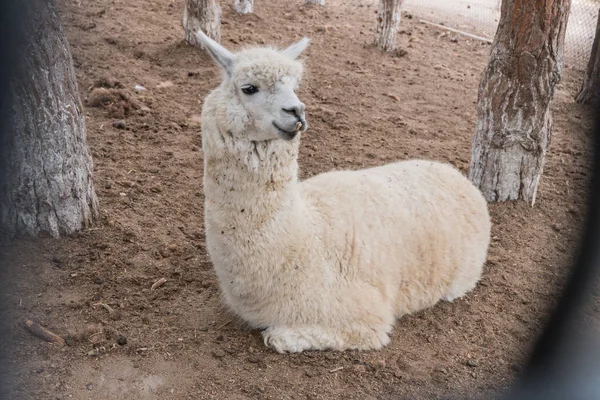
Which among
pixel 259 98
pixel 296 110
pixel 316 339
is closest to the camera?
pixel 296 110

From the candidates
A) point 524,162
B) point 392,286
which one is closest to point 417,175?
point 392,286

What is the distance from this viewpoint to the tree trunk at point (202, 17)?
891cm

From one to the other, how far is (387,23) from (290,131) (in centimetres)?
795

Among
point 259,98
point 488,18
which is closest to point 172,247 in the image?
point 259,98

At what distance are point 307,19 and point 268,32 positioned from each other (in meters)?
1.70

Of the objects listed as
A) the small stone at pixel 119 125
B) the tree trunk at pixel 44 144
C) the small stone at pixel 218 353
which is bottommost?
the small stone at pixel 218 353

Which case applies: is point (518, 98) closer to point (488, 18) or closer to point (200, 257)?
point (200, 257)

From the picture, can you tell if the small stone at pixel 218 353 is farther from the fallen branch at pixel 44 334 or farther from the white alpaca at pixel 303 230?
the fallen branch at pixel 44 334

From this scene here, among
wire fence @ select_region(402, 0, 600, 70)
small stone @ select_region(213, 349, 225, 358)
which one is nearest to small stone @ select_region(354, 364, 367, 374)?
small stone @ select_region(213, 349, 225, 358)

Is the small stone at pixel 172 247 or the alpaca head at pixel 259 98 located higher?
the alpaca head at pixel 259 98

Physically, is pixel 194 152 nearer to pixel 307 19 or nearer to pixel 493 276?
pixel 493 276

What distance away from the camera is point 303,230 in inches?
160

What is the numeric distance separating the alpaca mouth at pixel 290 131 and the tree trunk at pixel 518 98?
288 cm

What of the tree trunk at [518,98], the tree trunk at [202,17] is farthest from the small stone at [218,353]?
the tree trunk at [202,17]
